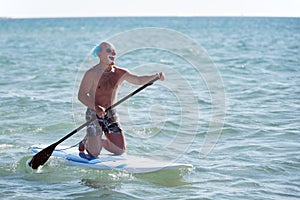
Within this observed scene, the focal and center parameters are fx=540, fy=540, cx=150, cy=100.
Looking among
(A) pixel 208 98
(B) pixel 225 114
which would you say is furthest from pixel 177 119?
(A) pixel 208 98

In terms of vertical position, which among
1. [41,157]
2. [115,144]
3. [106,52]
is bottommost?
[41,157]

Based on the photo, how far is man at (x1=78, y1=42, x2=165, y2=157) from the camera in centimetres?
721

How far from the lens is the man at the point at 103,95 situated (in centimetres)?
721

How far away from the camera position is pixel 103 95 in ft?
24.3

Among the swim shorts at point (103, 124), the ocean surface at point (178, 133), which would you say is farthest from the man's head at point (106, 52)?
the ocean surface at point (178, 133)

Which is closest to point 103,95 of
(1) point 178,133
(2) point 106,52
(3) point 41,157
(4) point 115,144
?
(2) point 106,52

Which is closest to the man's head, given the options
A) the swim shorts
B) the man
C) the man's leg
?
the man

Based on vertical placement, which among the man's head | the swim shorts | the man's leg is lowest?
the man's leg

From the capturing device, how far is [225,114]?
11.4 metres

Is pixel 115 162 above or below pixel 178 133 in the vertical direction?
below

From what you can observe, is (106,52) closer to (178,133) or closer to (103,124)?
(103,124)

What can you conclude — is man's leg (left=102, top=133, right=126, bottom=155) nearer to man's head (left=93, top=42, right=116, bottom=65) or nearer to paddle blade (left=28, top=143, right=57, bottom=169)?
paddle blade (left=28, top=143, right=57, bottom=169)

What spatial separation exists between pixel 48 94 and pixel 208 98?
13.6 feet

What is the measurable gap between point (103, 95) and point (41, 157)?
122 centimetres
